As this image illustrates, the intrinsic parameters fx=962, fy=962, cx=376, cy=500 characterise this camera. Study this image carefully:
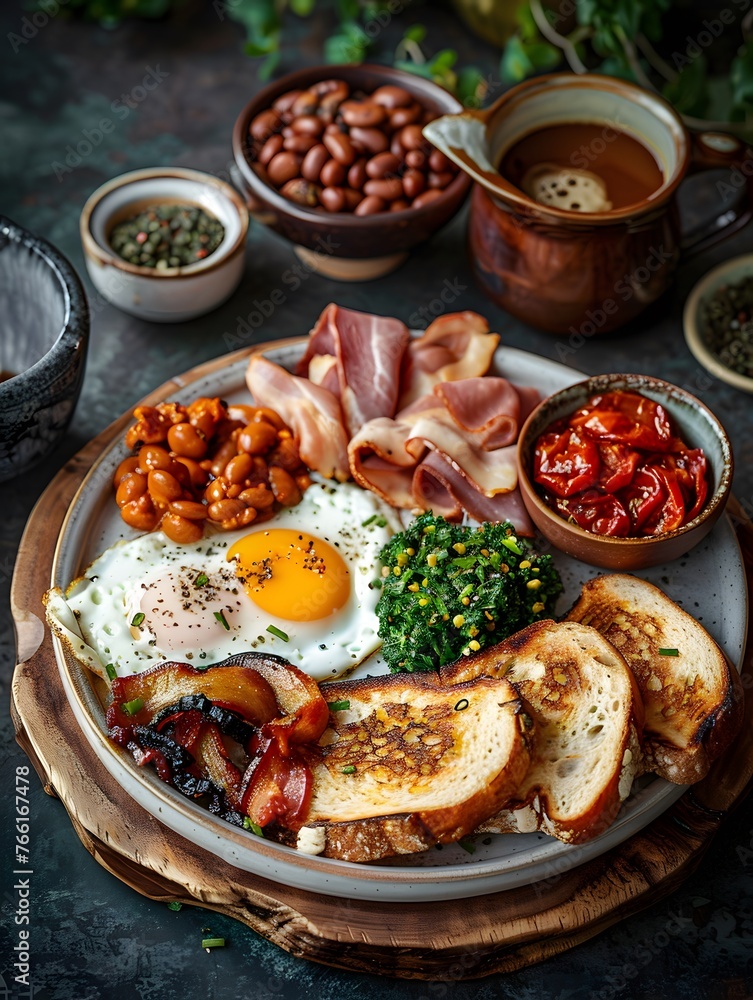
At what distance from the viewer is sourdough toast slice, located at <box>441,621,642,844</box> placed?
3221mm

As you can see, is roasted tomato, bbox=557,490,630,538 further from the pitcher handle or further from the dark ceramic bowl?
the dark ceramic bowl

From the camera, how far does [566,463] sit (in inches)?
157

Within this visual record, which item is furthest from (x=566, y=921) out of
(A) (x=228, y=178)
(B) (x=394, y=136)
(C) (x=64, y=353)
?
(A) (x=228, y=178)

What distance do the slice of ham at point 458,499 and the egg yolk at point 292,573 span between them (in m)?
0.52

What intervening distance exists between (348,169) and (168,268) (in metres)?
1.09

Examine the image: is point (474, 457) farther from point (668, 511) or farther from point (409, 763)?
point (409, 763)

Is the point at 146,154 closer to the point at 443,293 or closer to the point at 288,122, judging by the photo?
the point at 288,122

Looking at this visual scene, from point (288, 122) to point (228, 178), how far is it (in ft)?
2.84

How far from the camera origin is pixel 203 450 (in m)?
4.24

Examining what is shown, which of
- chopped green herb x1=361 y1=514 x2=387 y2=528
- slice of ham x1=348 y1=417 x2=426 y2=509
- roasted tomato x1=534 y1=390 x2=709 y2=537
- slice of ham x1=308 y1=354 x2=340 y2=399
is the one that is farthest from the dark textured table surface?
chopped green herb x1=361 y1=514 x2=387 y2=528

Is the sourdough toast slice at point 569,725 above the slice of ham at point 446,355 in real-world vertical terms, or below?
below

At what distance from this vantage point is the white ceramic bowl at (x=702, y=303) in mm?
5074

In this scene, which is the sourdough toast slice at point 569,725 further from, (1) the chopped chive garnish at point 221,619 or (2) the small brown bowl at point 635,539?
(1) the chopped chive garnish at point 221,619

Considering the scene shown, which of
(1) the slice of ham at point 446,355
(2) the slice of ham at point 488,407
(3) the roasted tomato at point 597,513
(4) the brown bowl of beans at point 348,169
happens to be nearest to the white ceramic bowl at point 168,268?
(4) the brown bowl of beans at point 348,169
